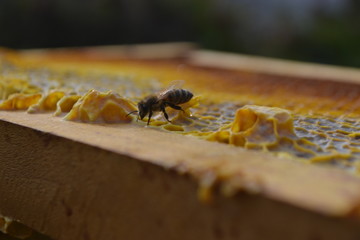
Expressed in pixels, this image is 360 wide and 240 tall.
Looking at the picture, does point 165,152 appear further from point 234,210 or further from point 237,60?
point 237,60

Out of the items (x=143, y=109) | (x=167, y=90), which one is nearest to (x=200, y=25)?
Result: (x=167, y=90)

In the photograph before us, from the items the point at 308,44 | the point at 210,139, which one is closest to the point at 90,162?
the point at 210,139

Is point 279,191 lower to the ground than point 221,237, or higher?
higher

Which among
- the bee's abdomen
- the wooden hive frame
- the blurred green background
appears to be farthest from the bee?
the blurred green background

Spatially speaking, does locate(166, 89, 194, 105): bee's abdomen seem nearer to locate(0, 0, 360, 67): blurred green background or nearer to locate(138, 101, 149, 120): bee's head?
locate(138, 101, 149, 120): bee's head

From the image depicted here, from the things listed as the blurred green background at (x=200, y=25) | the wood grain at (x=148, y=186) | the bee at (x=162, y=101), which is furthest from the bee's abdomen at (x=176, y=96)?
the blurred green background at (x=200, y=25)

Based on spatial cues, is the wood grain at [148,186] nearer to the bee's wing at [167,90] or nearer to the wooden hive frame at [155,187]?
the wooden hive frame at [155,187]

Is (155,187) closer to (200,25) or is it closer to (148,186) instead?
(148,186)
